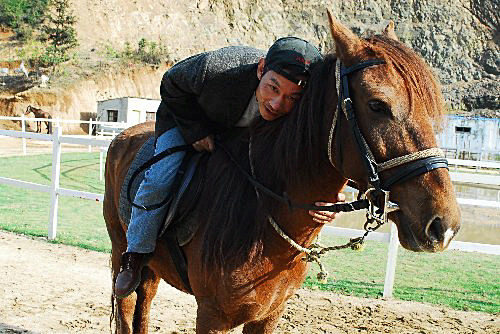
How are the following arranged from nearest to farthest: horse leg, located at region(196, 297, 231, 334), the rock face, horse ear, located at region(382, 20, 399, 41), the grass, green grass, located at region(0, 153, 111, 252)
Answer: horse ear, located at region(382, 20, 399, 41) < horse leg, located at region(196, 297, 231, 334) < the grass < green grass, located at region(0, 153, 111, 252) < the rock face

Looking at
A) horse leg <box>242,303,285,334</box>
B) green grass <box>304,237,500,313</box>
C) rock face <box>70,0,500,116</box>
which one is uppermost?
rock face <box>70,0,500,116</box>

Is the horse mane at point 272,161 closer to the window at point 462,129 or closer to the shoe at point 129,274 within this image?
the shoe at point 129,274

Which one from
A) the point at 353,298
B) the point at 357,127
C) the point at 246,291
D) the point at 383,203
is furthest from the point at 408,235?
the point at 353,298

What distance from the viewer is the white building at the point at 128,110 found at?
3469 cm

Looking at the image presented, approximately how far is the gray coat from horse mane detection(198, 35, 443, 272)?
0.50ft

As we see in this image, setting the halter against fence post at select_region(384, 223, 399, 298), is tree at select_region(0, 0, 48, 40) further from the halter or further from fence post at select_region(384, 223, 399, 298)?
the halter

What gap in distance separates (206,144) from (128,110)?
32.7 meters

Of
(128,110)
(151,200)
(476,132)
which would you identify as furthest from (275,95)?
(476,132)

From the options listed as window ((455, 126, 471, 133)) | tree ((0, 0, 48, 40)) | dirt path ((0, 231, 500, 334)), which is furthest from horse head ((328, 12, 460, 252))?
tree ((0, 0, 48, 40))

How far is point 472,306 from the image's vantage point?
19.0 feet

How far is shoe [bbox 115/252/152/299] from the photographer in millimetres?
3074

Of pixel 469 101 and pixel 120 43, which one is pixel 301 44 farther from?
pixel 469 101

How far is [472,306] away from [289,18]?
57597 mm

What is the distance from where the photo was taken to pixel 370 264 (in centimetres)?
752
